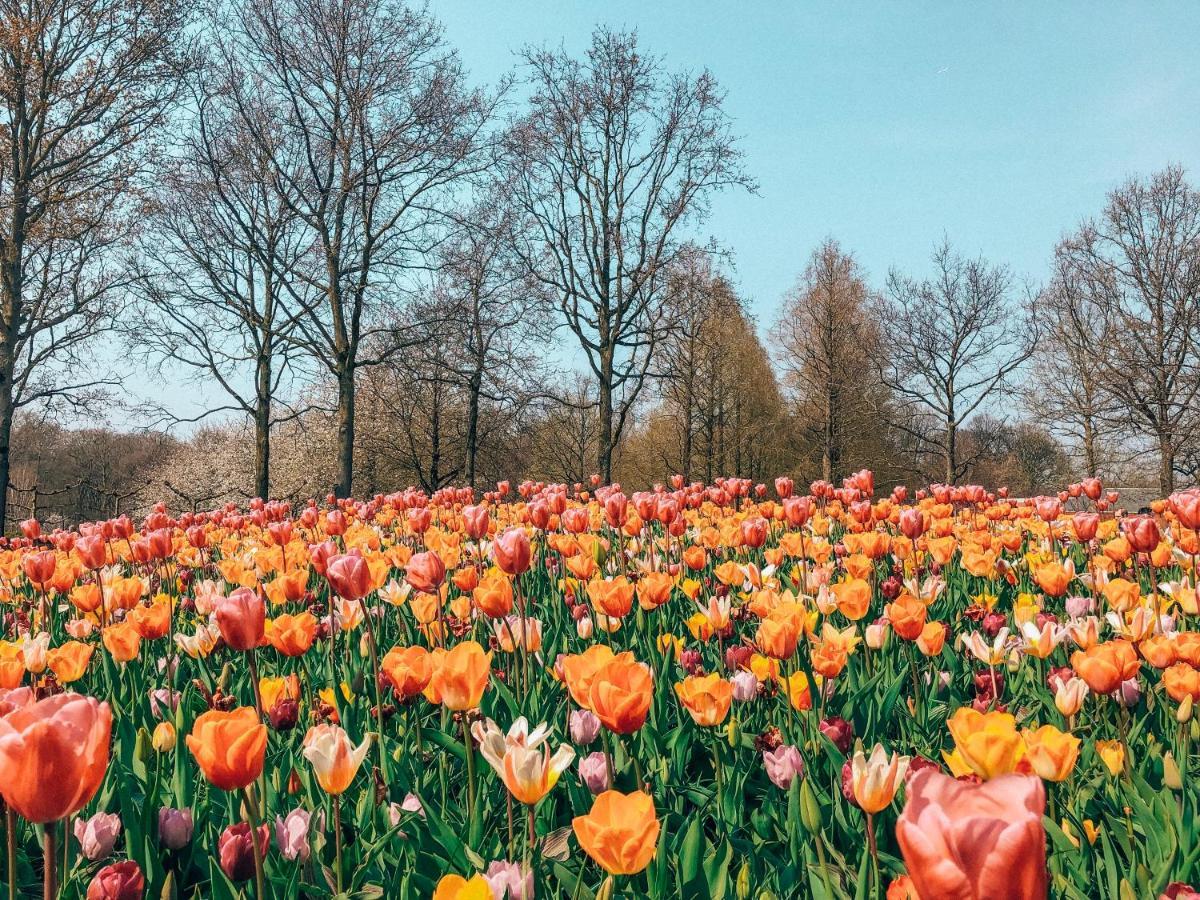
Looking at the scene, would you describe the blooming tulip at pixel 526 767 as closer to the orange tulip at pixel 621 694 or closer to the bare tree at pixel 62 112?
the orange tulip at pixel 621 694

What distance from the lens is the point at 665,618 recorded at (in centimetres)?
320

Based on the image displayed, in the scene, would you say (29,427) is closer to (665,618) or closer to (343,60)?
(343,60)

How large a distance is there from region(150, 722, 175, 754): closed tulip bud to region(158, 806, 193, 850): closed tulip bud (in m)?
0.46

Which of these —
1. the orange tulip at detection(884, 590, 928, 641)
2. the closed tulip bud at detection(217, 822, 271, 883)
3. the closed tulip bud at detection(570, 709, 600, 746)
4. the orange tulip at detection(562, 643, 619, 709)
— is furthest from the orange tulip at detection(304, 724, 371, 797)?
the orange tulip at detection(884, 590, 928, 641)

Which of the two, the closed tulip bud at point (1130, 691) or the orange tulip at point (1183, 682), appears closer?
the orange tulip at point (1183, 682)

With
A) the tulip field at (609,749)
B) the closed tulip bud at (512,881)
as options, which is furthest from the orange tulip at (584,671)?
the closed tulip bud at (512,881)

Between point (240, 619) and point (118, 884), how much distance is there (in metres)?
0.63

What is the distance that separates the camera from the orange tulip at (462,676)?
4.87 ft

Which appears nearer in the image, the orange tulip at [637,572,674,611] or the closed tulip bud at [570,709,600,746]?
the closed tulip bud at [570,709,600,746]

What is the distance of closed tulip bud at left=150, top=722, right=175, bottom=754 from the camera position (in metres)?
1.84

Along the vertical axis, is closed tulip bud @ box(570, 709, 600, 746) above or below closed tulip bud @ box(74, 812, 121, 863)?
above

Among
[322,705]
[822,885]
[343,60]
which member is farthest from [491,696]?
[343,60]

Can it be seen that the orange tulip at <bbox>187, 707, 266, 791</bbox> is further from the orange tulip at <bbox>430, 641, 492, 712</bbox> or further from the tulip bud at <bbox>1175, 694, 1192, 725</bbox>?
the tulip bud at <bbox>1175, 694, 1192, 725</bbox>

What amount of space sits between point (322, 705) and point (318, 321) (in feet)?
49.3
